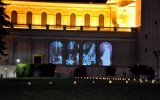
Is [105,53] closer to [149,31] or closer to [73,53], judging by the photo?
[73,53]

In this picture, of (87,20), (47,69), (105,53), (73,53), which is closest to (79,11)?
(87,20)

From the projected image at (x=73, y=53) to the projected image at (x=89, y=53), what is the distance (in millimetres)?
1271

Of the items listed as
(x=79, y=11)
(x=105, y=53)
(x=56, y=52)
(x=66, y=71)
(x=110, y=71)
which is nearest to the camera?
(x=110, y=71)

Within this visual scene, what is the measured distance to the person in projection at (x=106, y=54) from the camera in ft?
291

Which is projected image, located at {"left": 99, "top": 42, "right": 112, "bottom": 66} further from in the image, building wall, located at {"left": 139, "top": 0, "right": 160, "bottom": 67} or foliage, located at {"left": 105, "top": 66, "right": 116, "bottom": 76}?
building wall, located at {"left": 139, "top": 0, "right": 160, "bottom": 67}

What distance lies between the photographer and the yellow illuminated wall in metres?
95.1

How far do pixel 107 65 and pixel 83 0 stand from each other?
17607mm

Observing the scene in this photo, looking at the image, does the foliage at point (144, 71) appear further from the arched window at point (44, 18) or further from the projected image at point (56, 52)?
the arched window at point (44, 18)

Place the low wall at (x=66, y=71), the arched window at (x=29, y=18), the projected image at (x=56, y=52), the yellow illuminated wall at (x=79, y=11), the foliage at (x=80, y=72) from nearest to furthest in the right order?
the foliage at (x=80, y=72)
the low wall at (x=66, y=71)
the projected image at (x=56, y=52)
the arched window at (x=29, y=18)
the yellow illuminated wall at (x=79, y=11)

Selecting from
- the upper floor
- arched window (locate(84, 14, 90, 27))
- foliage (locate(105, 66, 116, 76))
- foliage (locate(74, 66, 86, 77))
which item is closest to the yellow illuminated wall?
the upper floor

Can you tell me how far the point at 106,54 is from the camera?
89188 millimetres

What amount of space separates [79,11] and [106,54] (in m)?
11.5

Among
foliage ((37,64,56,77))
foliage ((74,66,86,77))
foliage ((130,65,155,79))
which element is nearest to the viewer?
foliage ((130,65,155,79))

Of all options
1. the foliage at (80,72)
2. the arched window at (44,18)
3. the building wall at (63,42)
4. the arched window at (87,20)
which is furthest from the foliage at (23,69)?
the arched window at (87,20)
